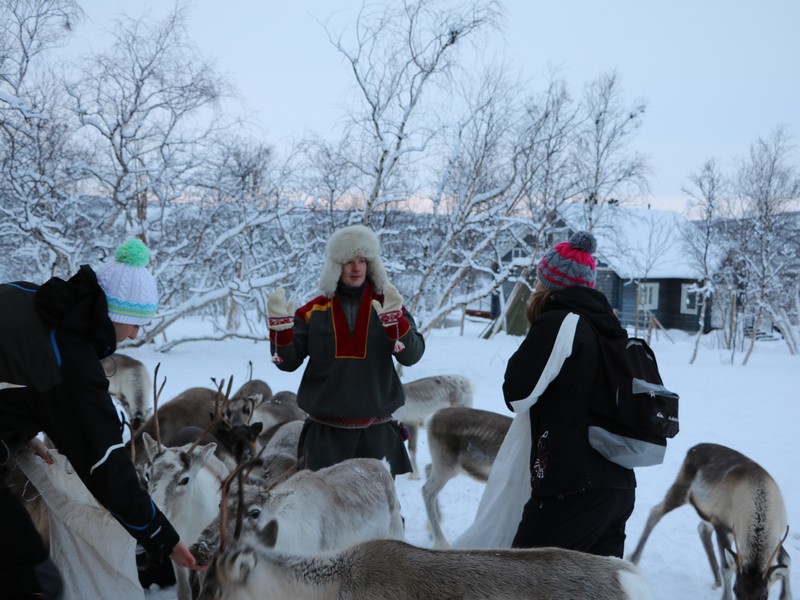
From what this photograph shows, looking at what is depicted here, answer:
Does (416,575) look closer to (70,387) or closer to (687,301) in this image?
(70,387)

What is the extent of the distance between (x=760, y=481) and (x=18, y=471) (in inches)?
189

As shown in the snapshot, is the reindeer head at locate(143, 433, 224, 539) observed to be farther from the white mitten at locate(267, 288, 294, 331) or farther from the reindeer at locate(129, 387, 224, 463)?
the reindeer at locate(129, 387, 224, 463)

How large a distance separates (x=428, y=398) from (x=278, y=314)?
5.52 m

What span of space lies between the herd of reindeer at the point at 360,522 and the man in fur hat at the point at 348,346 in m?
0.23

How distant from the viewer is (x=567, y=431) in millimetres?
2391

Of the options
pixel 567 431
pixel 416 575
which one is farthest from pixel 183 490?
pixel 567 431

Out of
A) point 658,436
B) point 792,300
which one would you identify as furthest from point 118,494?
point 792,300

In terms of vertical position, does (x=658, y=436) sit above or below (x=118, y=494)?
above

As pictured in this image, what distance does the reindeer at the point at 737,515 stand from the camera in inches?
162

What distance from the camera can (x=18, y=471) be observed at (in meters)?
3.13

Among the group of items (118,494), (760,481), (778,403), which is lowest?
(778,403)

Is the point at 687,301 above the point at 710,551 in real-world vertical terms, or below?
above

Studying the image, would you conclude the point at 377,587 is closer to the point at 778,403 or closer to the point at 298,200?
the point at 298,200

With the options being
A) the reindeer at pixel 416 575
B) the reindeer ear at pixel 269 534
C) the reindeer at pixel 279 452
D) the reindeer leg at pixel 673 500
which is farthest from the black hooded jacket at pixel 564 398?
the reindeer leg at pixel 673 500
